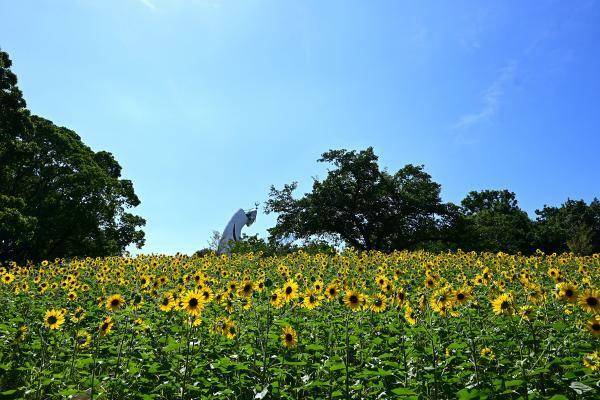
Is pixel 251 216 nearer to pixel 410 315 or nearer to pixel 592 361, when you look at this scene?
pixel 410 315

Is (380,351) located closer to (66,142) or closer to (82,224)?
(82,224)

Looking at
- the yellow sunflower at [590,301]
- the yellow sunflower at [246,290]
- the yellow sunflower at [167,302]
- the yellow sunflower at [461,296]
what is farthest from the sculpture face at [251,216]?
the yellow sunflower at [590,301]

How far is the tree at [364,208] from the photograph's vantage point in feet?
112

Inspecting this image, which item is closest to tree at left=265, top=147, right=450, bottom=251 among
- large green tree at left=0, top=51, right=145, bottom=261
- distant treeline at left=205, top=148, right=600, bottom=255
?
distant treeline at left=205, top=148, right=600, bottom=255

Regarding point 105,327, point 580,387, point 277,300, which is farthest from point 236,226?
point 580,387

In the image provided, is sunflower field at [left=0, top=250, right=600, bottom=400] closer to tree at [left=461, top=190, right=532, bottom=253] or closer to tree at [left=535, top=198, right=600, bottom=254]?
tree at [left=461, top=190, right=532, bottom=253]

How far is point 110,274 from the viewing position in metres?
11.0

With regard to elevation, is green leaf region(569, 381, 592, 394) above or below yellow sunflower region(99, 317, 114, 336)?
below

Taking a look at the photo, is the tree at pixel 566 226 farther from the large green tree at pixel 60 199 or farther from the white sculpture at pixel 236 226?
the large green tree at pixel 60 199

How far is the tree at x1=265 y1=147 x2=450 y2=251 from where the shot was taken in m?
34.2

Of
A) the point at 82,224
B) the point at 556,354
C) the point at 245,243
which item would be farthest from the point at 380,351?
the point at 82,224

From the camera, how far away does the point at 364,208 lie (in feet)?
115

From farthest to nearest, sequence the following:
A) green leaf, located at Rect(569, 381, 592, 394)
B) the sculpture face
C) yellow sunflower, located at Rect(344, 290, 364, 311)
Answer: the sculpture face < yellow sunflower, located at Rect(344, 290, 364, 311) < green leaf, located at Rect(569, 381, 592, 394)

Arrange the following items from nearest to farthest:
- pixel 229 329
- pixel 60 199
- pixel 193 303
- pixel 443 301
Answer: pixel 443 301
pixel 193 303
pixel 229 329
pixel 60 199
